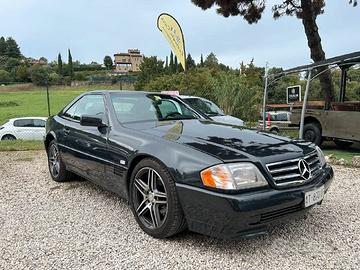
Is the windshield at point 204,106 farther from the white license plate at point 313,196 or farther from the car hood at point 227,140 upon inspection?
the white license plate at point 313,196

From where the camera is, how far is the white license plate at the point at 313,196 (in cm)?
280

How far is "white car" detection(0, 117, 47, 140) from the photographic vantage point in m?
14.1

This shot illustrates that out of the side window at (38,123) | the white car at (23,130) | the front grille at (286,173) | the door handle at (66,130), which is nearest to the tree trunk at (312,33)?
the door handle at (66,130)

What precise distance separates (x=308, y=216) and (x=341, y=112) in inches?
225

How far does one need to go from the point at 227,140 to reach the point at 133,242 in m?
1.21

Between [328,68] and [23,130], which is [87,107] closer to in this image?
[328,68]

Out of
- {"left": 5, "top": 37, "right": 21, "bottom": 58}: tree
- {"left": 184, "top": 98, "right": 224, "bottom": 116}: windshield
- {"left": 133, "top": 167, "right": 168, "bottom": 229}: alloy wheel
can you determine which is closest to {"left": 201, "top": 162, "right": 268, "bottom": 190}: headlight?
{"left": 133, "top": 167, "right": 168, "bottom": 229}: alloy wheel

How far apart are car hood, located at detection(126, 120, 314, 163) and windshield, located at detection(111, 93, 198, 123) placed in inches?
7.7

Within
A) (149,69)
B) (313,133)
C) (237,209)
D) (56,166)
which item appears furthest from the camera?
(149,69)

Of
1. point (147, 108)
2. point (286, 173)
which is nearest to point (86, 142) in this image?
point (147, 108)

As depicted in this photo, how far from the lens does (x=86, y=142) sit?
3.98m

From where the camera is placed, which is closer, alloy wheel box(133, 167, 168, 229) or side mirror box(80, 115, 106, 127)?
alloy wheel box(133, 167, 168, 229)

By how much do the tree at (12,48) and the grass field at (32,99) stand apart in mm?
53547

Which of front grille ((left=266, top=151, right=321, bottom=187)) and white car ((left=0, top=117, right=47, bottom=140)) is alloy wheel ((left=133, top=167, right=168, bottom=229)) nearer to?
front grille ((left=266, top=151, right=321, bottom=187))
